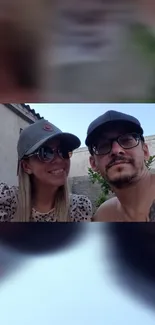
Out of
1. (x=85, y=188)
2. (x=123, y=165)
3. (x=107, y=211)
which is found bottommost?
(x=107, y=211)

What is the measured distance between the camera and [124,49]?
1.37 metres

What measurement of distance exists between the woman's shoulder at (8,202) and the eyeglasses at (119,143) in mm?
429

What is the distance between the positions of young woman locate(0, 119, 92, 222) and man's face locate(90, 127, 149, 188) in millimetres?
127

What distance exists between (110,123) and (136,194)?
0.36 meters

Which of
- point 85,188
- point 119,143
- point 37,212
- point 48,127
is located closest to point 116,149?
point 119,143

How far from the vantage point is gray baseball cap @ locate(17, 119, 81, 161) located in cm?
153

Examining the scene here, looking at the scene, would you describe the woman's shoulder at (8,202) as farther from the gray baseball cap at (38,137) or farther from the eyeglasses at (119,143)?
the eyeglasses at (119,143)

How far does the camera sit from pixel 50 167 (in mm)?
1556

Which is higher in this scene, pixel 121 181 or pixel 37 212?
pixel 121 181

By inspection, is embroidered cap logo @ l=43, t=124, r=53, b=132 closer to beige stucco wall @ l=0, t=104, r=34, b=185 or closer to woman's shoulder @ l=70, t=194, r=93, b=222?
beige stucco wall @ l=0, t=104, r=34, b=185

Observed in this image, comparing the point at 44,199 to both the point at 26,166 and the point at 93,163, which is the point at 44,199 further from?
the point at 93,163

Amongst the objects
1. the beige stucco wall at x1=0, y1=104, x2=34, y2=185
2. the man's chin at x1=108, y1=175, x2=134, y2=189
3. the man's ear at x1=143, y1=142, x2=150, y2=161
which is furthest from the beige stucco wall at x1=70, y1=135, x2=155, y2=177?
the beige stucco wall at x1=0, y1=104, x2=34, y2=185

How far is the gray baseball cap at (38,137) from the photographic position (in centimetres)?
153

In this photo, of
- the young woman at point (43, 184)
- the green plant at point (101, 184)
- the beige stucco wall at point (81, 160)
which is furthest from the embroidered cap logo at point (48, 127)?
the green plant at point (101, 184)
